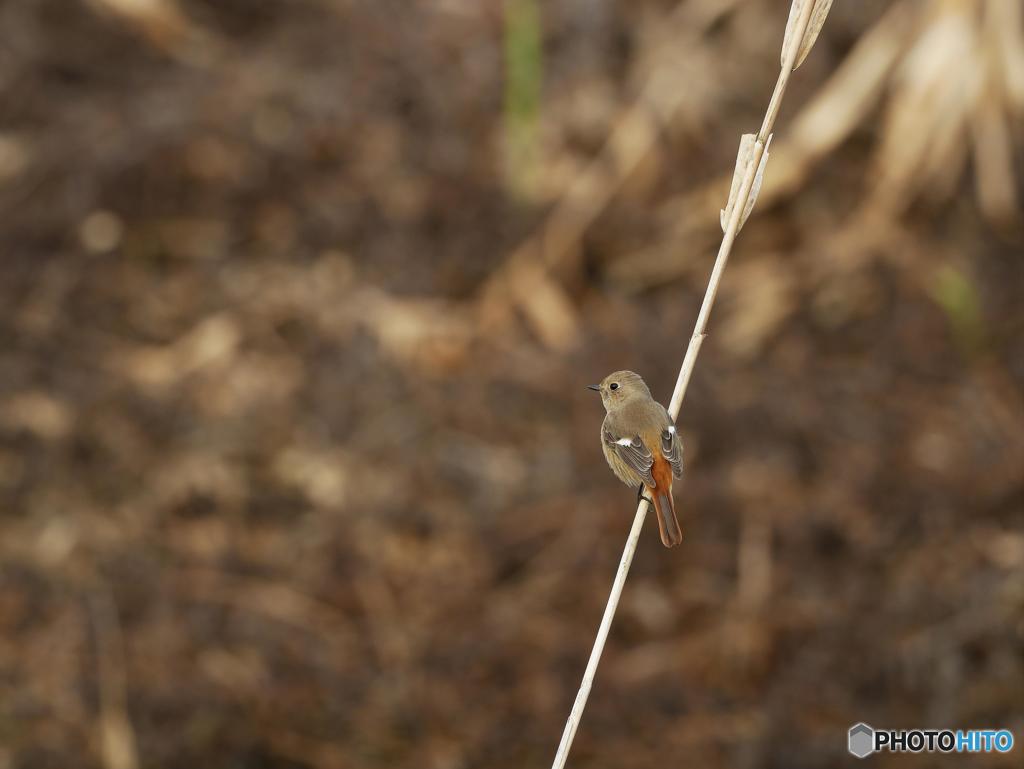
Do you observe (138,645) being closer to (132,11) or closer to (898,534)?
(898,534)

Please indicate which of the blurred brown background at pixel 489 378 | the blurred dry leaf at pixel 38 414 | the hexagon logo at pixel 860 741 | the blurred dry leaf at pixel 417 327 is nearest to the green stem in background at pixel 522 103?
the blurred brown background at pixel 489 378

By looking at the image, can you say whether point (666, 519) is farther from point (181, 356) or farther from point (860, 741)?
point (181, 356)

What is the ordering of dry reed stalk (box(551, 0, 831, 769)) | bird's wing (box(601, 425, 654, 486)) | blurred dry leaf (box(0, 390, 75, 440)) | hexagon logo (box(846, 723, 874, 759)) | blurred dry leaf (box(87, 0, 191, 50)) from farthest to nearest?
blurred dry leaf (box(87, 0, 191, 50)) < blurred dry leaf (box(0, 390, 75, 440)) < hexagon logo (box(846, 723, 874, 759)) < bird's wing (box(601, 425, 654, 486)) < dry reed stalk (box(551, 0, 831, 769))

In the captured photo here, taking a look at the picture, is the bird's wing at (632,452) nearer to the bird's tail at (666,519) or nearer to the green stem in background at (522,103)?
the bird's tail at (666,519)

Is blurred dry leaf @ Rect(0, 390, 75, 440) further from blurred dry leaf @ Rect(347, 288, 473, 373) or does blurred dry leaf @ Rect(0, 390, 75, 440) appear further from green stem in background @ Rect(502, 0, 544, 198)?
green stem in background @ Rect(502, 0, 544, 198)

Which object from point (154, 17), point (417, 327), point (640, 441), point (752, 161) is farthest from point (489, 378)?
point (752, 161)

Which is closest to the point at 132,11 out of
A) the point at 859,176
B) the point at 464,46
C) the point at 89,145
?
the point at 89,145

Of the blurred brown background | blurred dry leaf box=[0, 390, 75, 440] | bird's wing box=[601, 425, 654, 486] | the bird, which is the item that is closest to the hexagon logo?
the blurred brown background
